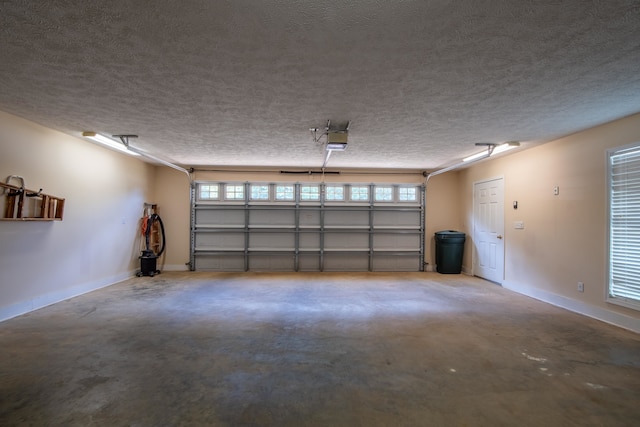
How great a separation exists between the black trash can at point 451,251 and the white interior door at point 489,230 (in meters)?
0.34

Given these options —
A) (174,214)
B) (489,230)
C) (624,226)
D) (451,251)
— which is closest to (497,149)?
(489,230)

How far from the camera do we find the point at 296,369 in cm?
267

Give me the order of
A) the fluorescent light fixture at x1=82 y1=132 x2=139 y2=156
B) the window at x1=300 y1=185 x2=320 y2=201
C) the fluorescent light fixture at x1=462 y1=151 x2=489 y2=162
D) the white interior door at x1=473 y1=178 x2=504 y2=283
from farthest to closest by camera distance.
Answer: the window at x1=300 y1=185 x2=320 y2=201, the white interior door at x1=473 y1=178 x2=504 y2=283, the fluorescent light fixture at x1=462 y1=151 x2=489 y2=162, the fluorescent light fixture at x1=82 y1=132 x2=139 y2=156

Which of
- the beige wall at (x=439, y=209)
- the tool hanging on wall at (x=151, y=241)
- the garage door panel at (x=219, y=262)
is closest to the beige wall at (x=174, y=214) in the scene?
the tool hanging on wall at (x=151, y=241)

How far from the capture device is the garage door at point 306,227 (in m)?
7.71

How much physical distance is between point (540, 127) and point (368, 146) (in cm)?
250

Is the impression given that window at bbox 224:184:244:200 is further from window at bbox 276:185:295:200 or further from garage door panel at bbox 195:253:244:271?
garage door panel at bbox 195:253:244:271

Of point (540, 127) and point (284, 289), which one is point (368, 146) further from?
point (284, 289)

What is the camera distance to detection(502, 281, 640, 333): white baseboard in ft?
12.2

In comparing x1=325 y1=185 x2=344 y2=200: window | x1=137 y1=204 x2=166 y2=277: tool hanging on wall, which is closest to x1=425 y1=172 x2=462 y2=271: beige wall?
x1=325 y1=185 x2=344 y2=200: window

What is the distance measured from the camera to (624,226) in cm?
379

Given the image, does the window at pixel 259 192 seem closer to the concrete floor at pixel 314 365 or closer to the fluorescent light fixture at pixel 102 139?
the fluorescent light fixture at pixel 102 139

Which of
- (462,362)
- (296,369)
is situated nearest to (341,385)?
(296,369)

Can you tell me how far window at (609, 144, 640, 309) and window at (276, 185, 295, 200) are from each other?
598 centimetres
